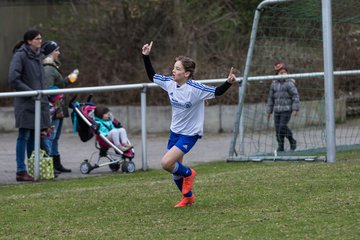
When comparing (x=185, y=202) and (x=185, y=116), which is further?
(x=185, y=116)

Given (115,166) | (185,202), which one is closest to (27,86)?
(115,166)

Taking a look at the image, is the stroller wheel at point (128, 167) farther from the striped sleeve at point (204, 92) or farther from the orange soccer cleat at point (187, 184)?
the striped sleeve at point (204, 92)

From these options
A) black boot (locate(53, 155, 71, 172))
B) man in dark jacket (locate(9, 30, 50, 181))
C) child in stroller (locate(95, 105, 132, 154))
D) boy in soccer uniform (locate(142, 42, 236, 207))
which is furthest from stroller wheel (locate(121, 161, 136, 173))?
boy in soccer uniform (locate(142, 42, 236, 207))

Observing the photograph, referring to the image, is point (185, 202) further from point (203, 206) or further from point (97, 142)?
point (97, 142)

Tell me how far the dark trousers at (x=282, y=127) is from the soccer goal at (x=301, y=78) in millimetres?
107

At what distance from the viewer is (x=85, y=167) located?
45.6ft

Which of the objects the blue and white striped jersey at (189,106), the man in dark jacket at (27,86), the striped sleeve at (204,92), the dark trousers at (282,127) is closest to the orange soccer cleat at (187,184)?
the blue and white striped jersey at (189,106)

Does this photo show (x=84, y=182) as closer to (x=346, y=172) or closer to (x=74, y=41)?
(x=346, y=172)

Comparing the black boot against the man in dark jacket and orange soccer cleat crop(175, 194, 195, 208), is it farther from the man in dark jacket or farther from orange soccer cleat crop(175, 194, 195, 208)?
orange soccer cleat crop(175, 194, 195, 208)

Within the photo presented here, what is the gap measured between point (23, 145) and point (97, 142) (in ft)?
4.94

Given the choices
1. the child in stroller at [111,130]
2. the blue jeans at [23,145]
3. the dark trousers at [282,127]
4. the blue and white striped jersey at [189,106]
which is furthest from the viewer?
the dark trousers at [282,127]

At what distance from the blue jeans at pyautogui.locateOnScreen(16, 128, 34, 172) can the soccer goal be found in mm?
3203

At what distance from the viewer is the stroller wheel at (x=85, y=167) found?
1388 cm

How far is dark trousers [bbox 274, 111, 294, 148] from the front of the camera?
15180 mm
